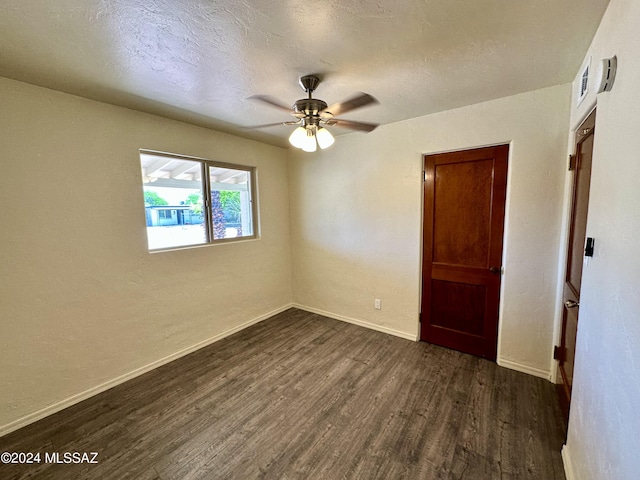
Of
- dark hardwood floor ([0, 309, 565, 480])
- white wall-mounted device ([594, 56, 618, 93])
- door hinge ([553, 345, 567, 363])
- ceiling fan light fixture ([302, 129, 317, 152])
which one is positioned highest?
white wall-mounted device ([594, 56, 618, 93])

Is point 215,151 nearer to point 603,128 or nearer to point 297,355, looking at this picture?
point 297,355

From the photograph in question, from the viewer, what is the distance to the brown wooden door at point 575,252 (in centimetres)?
161

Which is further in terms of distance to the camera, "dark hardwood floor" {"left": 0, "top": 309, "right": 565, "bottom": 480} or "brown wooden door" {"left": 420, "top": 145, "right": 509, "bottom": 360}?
"brown wooden door" {"left": 420, "top": 145, "right": 509, "bottom": 360}

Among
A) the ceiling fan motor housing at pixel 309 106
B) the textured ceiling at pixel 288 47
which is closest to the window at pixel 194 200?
the textured ceiling at pixel 288 47

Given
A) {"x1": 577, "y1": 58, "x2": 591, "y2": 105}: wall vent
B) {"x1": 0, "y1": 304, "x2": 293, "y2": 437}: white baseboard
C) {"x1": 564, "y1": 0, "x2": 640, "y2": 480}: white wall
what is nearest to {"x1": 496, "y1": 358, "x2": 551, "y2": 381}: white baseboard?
Answer: {"x1": 564, "y1": 0, "x2": 640, "y2": 480}: white wall

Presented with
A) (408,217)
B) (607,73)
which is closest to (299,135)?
(607,73)

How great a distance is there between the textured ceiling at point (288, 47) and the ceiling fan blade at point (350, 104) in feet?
0.93

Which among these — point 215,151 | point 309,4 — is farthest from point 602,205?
point 215,151

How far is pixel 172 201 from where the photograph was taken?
2.69 meters

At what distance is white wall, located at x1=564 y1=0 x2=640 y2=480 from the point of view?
0.86m

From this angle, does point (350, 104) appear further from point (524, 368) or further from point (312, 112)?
point (524, 368)

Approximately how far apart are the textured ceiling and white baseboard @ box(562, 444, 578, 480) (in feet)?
7.48

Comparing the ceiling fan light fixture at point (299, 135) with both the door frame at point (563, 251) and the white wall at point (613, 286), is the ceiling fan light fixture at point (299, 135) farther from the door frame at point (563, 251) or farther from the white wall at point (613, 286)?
the door frame at point (563, 251)

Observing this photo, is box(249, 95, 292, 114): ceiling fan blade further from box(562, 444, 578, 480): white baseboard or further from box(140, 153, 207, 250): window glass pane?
box(562, 444, 578, 480): white baseboard
